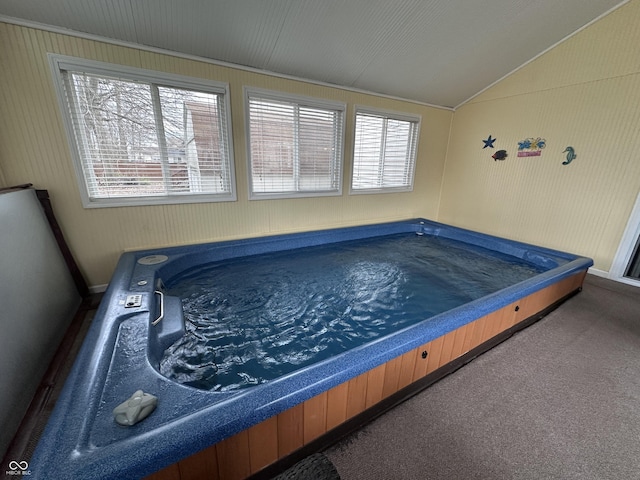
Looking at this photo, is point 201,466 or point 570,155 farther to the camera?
point 570,155

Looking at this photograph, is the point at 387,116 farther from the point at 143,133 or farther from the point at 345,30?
the point at 143,133

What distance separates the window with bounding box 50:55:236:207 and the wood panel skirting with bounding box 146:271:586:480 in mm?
2542

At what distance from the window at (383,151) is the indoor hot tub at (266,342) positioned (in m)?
1.30

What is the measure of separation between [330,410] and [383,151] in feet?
13.0

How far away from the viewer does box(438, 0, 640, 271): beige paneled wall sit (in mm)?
2936

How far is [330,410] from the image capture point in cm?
126

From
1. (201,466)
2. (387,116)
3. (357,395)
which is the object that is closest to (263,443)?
(201,466)

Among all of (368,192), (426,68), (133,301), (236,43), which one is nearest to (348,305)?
(133,301)

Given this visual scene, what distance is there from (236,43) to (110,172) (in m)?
1.78

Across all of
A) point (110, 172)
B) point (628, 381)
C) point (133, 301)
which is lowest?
point (628, 381)

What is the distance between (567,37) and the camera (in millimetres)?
3246

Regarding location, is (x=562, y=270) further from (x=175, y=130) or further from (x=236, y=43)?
(x=175, y=130)

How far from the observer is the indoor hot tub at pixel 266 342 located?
3.03 ft

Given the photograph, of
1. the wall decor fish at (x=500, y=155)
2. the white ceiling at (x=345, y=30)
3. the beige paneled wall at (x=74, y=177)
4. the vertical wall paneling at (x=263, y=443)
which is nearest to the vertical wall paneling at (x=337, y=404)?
the vertical wall paneling at (x=263, y=443)
